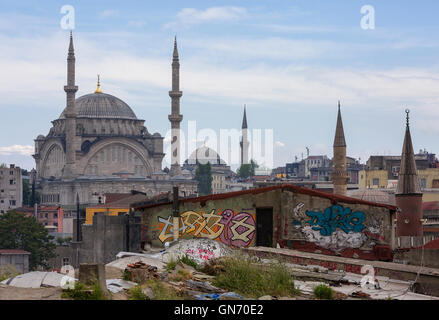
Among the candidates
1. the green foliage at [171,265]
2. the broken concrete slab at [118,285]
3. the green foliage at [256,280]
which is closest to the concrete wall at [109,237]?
the green foliage at [171,265]

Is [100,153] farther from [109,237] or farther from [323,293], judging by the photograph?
[323,293]

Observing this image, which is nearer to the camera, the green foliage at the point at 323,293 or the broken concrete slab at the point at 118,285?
the broken concrete slab at the point at 118,285

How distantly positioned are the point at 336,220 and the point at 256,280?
25.7 feet

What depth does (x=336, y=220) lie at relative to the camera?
19406 millimetres

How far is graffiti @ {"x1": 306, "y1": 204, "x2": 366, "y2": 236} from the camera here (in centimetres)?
1939

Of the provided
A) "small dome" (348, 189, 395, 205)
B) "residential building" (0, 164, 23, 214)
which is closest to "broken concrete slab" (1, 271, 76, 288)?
"small dome" (348, 189, 395, 205)

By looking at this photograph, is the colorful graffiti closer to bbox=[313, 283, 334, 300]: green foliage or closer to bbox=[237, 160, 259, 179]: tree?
bbox=[313, 283, 334, 300]: green foliage

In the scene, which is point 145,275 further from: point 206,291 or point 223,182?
point 223,182

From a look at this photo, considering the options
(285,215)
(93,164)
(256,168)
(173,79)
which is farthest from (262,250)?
(256,168)

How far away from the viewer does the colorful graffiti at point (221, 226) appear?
19984mm

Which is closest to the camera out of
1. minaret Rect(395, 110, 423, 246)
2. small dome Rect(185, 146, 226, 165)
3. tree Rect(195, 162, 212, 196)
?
minaret Rect(395, 110, 423, 246)

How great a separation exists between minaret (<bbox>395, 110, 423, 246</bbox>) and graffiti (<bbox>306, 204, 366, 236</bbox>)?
606 inches

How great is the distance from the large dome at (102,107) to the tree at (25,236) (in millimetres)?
66833

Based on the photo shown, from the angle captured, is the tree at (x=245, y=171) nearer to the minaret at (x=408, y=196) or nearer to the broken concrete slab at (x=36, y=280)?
the minaret at (x=408, y=196)
